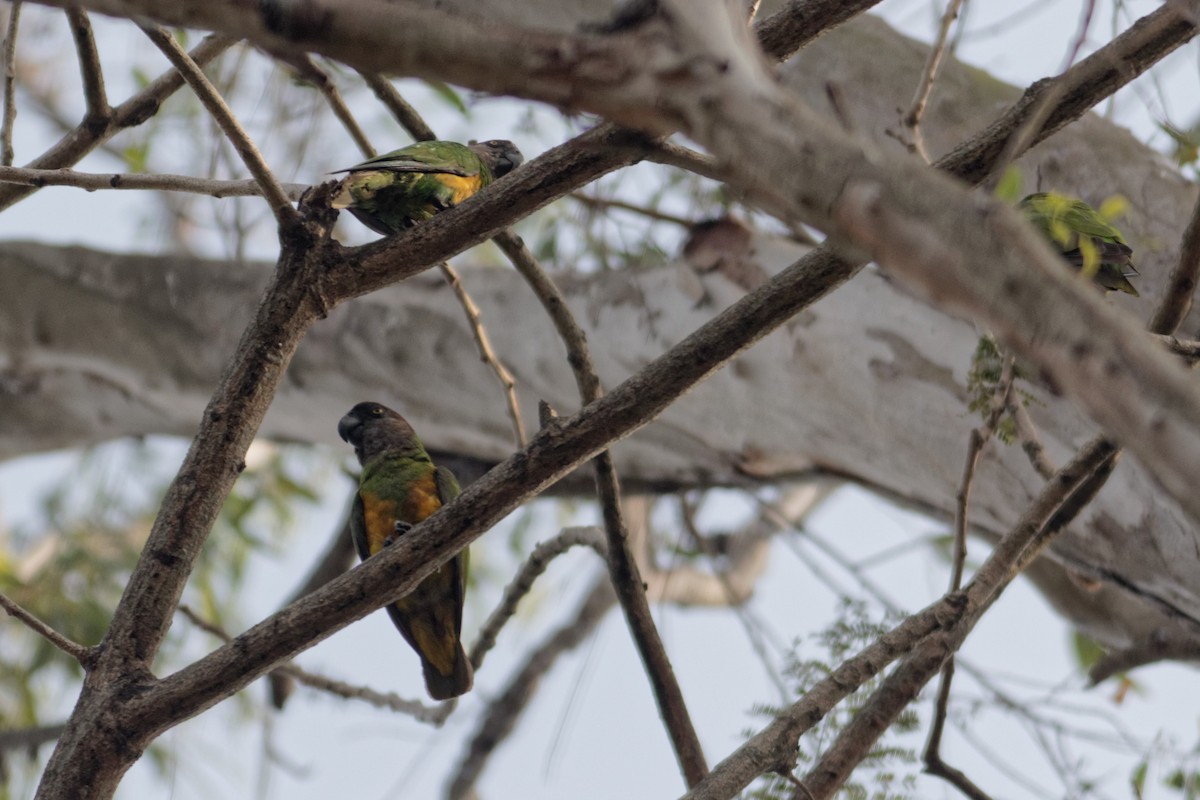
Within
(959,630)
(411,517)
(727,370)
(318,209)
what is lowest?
(959,630)

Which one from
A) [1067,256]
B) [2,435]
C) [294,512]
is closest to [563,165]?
[1067,256]

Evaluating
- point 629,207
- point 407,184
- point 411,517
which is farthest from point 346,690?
point 629,207

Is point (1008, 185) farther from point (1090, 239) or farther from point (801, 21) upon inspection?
point (1090, 239)

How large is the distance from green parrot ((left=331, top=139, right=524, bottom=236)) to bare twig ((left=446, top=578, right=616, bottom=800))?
3198 mm

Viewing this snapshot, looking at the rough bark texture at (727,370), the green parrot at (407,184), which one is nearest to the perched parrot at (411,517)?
the rough bark texture at (727,370)

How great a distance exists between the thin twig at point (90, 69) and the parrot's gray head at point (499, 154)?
3.85 feet

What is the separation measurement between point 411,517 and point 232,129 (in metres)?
1.73

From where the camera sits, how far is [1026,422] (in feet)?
8.74

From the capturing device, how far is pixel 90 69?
2580 millimetres

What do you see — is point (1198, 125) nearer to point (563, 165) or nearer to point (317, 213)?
point (563, 165)

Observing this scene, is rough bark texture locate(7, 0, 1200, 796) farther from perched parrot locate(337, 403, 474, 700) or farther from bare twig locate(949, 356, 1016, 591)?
perched parrot locate(337, 403, 474, 700)

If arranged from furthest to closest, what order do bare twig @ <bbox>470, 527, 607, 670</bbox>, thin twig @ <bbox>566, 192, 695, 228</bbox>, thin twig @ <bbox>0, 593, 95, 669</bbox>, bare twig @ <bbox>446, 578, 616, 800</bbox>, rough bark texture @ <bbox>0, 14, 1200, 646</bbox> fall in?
bare twig @ <bbox>446, 578, 616, 800</bbox> < thin twig @ <bbox>566, 192, 695, 228</bbox> < rough bark texture @ <bbox>0, 14, 1200, 646</bbox> < bare twig @ <bbox>470, 527, 607, 670</bbox> < thin twig @ <bbox>0, 593, 95, 669</bbox>

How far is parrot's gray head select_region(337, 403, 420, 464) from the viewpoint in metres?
3.79

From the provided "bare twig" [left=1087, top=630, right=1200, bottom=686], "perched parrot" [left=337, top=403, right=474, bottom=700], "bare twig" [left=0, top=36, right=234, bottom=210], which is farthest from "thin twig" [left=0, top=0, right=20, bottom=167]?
"bare twig" [left=1087, top=630, right=1200, bottom=686]
